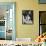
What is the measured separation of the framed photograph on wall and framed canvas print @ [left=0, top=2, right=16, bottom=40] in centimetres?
37

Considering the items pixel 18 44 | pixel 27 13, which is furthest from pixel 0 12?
Answer: pixel 18 44

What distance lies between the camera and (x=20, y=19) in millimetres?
Answer: 5305

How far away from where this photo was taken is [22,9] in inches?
208

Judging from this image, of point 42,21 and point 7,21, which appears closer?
point 42,21

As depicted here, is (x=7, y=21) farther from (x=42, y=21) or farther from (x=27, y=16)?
(x=42, y=21)

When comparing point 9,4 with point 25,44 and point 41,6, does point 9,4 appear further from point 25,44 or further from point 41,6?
point 25,44

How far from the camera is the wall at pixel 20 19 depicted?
525 cm

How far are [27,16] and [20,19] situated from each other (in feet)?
0.93

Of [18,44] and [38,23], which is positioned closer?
[18,44]

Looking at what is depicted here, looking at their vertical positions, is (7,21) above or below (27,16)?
below

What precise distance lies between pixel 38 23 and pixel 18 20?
75 cm

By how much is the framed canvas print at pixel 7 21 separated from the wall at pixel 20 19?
0.19 meters

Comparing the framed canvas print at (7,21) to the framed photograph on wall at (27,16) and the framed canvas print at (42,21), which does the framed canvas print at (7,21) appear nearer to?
the framed photograph on wall at (27,16)

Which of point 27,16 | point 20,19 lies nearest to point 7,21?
point 20,19
